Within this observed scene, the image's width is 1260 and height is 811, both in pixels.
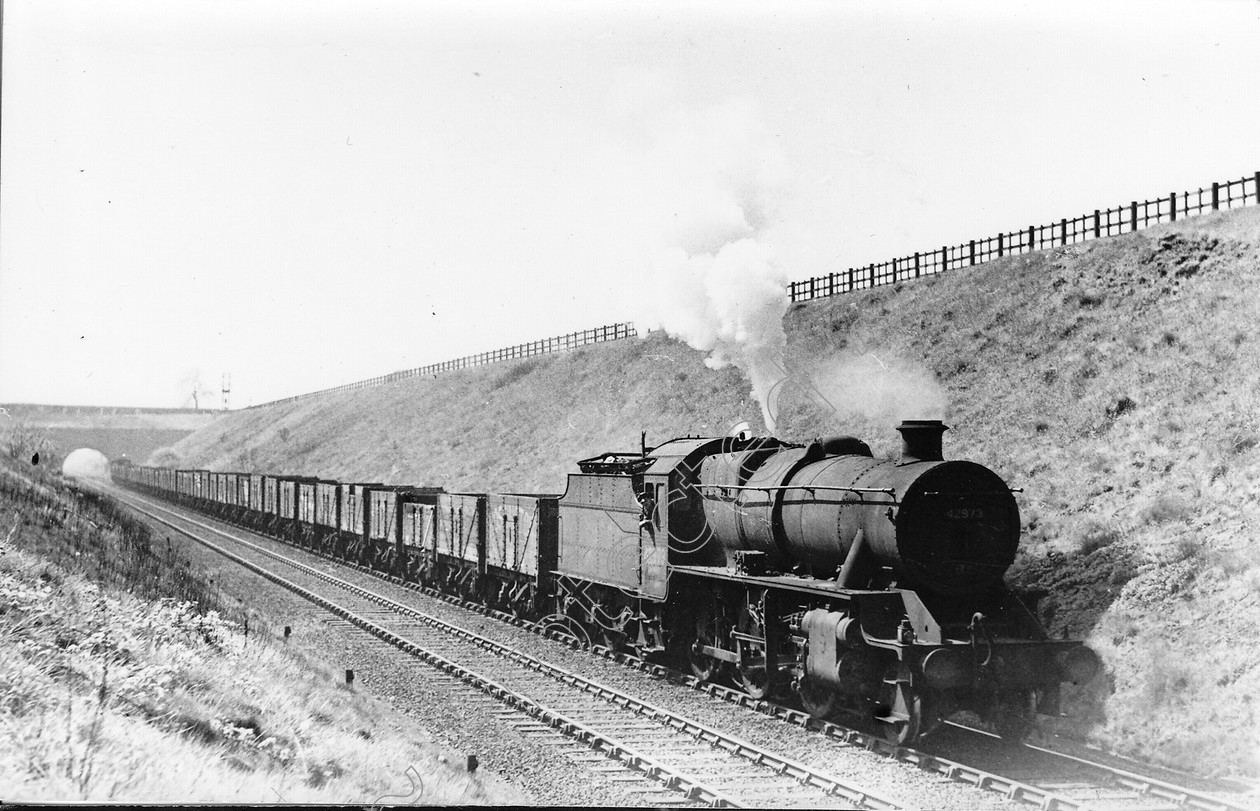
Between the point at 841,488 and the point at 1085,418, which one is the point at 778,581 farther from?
the point at 1085,418

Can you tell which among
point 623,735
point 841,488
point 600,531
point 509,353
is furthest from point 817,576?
point 509,353

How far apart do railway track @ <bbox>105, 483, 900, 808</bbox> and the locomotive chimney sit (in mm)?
3659

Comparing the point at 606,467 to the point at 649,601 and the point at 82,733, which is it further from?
the point at 82,733

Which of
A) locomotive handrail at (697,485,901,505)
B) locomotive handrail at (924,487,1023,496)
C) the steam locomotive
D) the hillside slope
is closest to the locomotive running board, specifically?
the steam locomotive

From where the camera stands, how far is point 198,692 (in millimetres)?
9391

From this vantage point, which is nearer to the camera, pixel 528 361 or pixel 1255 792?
pixel 1255 792

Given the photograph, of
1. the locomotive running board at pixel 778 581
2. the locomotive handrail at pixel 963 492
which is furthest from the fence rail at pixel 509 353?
the locomotive handrail at pixel 963 492

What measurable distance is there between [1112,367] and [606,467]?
37.0 feet

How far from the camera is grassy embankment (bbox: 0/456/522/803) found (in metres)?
7.48

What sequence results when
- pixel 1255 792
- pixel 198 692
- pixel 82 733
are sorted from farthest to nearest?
pixel 198 692 → pixel 1255 792 → pixel 82 733

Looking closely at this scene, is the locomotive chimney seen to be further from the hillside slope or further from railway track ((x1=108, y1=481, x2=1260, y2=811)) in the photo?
the hillside slope

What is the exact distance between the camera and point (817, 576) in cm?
1167

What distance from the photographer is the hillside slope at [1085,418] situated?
11578 millimetres

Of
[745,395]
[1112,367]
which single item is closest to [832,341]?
[745,395]
